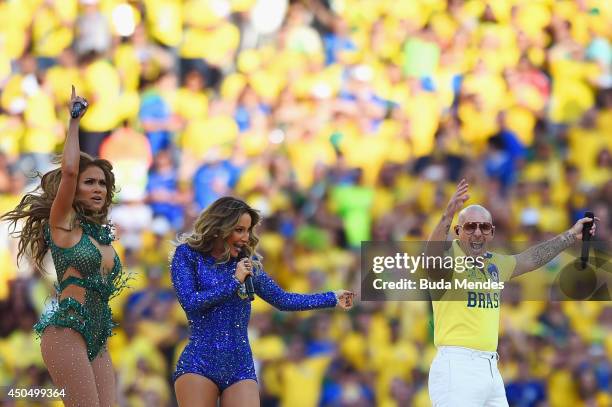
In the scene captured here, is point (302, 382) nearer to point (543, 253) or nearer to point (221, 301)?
point (543, 253)

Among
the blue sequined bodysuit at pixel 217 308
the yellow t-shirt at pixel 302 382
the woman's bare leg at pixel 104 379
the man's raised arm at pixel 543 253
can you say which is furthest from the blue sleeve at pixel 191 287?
the yellow t-shirt at pixel 302 382

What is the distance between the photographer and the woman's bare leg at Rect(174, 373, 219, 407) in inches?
210

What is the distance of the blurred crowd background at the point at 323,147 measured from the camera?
922 cm

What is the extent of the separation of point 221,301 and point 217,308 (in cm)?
7

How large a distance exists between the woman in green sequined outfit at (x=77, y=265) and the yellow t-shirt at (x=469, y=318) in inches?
63.7

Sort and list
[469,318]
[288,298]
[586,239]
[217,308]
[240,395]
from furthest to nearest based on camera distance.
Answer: [586,239] → [469,318] → [288,298] → [217,308] → [240,395]

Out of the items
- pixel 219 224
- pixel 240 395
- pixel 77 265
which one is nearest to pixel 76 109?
pixel 77 265

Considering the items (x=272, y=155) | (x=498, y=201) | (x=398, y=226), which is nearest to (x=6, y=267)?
(x=272, y=155)

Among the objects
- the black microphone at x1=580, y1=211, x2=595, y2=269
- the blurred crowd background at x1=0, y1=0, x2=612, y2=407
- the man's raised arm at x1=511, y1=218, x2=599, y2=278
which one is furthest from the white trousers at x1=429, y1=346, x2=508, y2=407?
the blurred crowd background at x1=0, y1=0, x2=612, y2=407

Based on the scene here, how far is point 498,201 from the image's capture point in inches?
394

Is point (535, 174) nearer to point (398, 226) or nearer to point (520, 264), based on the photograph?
point (398, 226)

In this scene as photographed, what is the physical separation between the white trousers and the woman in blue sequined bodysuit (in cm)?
69

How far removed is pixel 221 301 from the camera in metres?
5.43

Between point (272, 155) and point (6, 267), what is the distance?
7.86 feet
